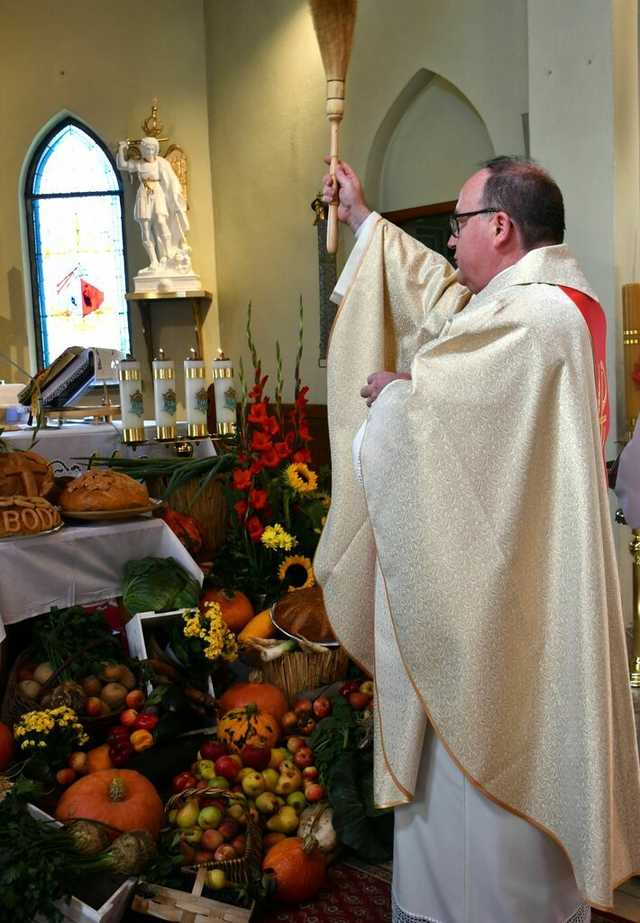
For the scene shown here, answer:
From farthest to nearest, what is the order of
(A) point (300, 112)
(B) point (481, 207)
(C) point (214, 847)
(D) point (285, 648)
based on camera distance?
(A) point (300, 112) → (D) point (285, 648) → (C) point (214, 847) → (B) point (481, 207)

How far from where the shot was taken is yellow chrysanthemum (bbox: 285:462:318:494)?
3691mm

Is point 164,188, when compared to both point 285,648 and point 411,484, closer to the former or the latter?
point 285,648

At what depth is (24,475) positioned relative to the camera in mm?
3234

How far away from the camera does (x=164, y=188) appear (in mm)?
8367

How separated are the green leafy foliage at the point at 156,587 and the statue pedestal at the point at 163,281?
5470mm

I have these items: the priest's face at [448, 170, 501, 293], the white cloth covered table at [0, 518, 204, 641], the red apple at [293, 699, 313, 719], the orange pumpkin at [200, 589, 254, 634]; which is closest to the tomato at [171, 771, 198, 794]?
the red apple at [293, 699, 313, 719]

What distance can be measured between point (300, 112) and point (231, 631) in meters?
5.72

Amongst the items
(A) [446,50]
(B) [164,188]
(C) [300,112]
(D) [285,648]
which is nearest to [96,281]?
(B) [164,188]

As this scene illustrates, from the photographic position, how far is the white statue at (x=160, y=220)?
8289 mm

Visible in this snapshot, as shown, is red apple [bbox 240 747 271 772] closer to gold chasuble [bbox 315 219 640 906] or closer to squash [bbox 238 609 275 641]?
squash [bbox 238 609 275 641]

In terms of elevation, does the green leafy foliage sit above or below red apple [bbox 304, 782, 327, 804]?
above

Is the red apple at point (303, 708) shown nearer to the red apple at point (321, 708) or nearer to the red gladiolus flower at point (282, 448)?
the red apple at point (321, 708)

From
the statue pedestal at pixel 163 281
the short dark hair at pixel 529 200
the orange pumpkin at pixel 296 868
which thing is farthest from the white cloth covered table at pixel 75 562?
the statue pedestal at pixel 163 281

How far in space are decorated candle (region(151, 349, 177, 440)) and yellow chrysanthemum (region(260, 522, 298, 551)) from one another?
617 millimetres
